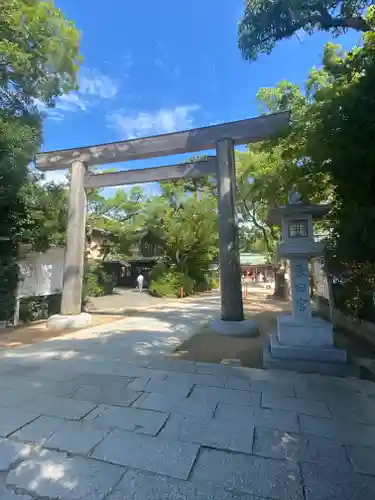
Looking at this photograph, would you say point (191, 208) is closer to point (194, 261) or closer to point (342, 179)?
point (194, 261)

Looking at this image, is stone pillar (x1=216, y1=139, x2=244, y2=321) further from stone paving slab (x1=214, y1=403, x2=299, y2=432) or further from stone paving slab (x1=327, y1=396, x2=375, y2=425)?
stone paving slab (x1=214, y1=403, x2=299, y2=432)

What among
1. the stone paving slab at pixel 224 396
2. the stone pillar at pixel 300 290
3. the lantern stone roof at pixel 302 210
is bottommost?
the stone paving slab at pixel 224 396

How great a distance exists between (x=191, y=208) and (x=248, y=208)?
522cm

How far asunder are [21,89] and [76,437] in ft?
28.8

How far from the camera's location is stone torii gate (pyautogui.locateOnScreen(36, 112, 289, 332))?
22.3 ft

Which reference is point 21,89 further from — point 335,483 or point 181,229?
point 181,229

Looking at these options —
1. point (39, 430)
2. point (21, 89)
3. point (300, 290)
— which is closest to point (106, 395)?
point (39, 430)

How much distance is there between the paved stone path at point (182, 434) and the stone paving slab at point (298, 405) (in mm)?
12

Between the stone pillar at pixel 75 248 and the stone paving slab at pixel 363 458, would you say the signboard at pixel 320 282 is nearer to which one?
the stone paving slab at pixel 363 458

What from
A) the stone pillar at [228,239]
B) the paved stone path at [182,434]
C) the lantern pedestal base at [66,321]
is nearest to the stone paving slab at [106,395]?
the paved stone path at [182,434]

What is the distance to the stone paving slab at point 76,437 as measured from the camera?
7.73ft

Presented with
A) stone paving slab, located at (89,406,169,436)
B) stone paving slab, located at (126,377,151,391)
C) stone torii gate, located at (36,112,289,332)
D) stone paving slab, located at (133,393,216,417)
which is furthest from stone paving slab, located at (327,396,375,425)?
stone torii gate, located at (36,112,289,332)

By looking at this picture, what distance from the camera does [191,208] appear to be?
1933 cm

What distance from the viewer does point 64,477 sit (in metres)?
2.02
